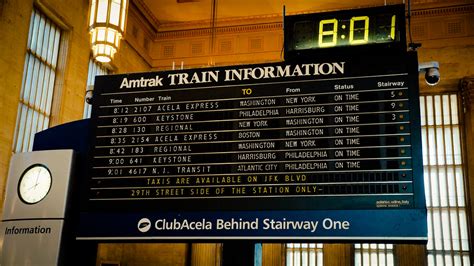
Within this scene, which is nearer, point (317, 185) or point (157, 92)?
point (317, 185)

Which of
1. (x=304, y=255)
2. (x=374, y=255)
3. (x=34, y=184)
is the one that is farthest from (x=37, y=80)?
(x=374, y=255)

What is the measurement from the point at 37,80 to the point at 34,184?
6483 millimetres

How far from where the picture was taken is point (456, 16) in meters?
14.2

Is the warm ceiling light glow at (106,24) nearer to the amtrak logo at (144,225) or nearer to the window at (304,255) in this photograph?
the amtrak logo at (144,225)

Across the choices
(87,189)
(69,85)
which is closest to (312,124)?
(87,189)

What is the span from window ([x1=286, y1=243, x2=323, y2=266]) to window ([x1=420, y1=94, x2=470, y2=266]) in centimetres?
264

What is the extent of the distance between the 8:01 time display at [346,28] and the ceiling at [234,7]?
32.1 ft

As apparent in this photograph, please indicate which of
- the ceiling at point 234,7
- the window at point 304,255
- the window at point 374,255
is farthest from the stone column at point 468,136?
the window at point 304,255

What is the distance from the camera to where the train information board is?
4.40 metres

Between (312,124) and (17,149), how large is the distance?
721 centimetres

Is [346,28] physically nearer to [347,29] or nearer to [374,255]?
[347,29]

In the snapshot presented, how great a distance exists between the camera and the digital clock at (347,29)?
4852mm

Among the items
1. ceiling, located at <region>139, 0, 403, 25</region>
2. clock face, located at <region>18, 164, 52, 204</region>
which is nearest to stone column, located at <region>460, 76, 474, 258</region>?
ceiling, located at <region>139, 0, 403, 25</region>

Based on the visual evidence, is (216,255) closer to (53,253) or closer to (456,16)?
(456,16)
